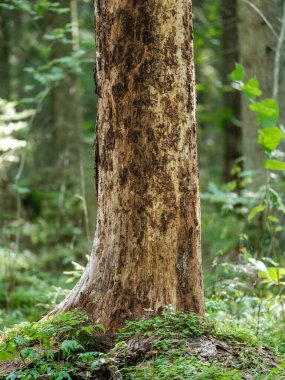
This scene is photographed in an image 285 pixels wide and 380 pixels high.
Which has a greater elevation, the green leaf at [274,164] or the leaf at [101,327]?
the green leaf at [274,164]

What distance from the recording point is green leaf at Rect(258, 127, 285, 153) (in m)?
5.41

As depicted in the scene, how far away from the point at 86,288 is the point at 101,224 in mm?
531

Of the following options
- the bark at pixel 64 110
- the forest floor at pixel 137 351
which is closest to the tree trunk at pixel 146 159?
the forest floor at pixel 137 351

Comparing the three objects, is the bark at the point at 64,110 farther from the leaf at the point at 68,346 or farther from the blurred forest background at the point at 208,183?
the leaf at the point at 68,346

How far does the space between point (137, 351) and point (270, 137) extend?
266cm

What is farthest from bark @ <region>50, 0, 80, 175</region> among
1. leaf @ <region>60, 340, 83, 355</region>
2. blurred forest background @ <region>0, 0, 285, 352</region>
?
leaf @ <region>60, 340, 83, 355</region>

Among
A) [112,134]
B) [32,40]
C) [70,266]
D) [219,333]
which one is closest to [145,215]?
[112,134]

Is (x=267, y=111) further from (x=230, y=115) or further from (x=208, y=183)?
(x=230, y=115)

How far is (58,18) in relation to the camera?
13.0 metres

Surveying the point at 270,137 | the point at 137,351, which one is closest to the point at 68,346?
the point at 137,351

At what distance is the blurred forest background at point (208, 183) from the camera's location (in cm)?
556

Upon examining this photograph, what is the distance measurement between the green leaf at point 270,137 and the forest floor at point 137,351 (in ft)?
6.65

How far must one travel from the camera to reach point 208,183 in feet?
26.9

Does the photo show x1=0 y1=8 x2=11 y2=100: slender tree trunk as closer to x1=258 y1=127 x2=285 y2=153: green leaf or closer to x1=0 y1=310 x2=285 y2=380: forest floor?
x1=258 y1=127 x2=285 y2=153: green leaf
